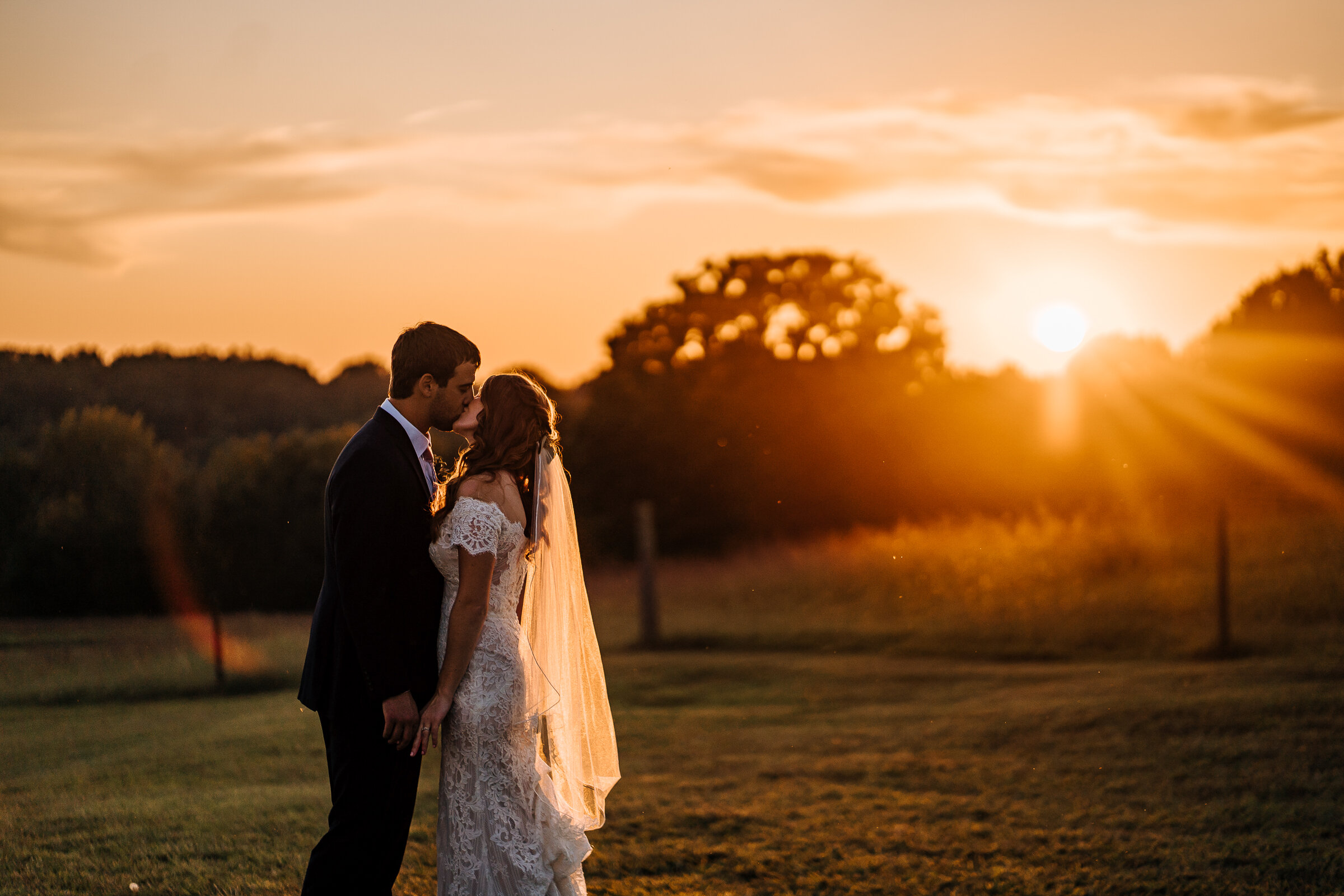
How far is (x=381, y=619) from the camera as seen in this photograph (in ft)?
13.5

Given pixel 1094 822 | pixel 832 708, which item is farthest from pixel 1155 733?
pixel 832 708

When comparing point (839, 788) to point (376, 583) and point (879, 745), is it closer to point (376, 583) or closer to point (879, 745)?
point (879, 745)

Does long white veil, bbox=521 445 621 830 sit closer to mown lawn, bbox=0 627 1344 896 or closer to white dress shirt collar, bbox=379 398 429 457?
white dress shirt collar, bbox=379 398 429 457

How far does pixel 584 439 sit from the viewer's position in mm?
31750

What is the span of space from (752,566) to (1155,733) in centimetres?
1233

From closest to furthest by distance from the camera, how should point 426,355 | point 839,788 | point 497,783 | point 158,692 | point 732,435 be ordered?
point 426,355 → point 497,783 → point 839,788 → point 158,692 → point 732,435

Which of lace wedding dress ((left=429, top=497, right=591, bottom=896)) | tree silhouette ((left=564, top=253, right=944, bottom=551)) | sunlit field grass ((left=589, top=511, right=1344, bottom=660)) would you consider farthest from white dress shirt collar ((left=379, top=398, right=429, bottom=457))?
tree silhouette ((left=564, top=253, right=944, bottom=551))

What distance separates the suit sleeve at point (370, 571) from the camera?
4.12 metres

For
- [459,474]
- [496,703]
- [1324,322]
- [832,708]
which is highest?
[1324,322]

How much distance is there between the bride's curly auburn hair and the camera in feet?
14.2

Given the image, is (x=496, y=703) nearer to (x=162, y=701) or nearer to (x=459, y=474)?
(x=459, y=474)

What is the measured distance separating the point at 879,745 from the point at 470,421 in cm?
628

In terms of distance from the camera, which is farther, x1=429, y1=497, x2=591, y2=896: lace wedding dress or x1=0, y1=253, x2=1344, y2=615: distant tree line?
x1=0, y1=253, x2=1344, y2=615: distant tree line

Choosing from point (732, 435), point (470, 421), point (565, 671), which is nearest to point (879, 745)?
point (565, 671)
